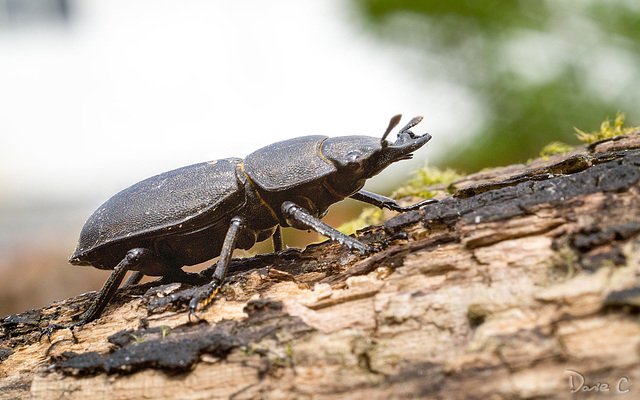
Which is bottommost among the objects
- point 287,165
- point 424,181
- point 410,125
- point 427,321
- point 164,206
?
point 427,321

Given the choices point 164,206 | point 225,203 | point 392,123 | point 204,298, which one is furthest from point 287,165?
point 204,298

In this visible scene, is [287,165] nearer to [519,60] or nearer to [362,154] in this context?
[362,154]

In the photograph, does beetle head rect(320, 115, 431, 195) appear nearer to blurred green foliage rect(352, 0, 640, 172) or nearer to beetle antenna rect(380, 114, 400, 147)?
beetle antenna rect(380, 114, 400, 147)

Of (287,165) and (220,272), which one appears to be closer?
(220,272)

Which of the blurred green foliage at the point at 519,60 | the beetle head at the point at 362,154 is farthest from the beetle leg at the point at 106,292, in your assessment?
the blurred green foliage at the point at 519,60

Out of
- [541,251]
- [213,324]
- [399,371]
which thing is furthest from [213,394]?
[541,251]

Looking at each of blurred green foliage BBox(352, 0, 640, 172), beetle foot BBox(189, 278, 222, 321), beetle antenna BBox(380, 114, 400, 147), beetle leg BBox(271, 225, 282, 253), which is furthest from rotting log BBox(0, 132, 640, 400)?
blurred green foliage BBox(352, 0, 640, 172)

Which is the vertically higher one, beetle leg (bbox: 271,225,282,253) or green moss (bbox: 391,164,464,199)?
green moss (bbox: 391,164,464,199)

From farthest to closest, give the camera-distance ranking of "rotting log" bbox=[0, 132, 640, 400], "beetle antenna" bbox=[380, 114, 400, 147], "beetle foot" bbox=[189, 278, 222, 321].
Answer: "beetle antenna" bbox=[380, 114, 400, 147], "beetle foot" bbox=[189, 278, 222, 321], "rotting log" bbox=[0, 132, 640, 400]
